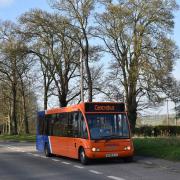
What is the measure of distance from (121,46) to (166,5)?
6.27 meters

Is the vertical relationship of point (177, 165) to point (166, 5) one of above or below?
below

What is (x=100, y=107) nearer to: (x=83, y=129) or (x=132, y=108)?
(x=83, y=129)

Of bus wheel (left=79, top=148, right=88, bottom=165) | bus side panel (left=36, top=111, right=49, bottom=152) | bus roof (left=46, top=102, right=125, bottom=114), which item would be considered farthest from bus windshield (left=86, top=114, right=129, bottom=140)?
bus side panel (left=36, top=111, right=49, bottom=152)

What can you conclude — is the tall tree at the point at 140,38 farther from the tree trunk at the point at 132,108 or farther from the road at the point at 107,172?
the road at the point at 107,172

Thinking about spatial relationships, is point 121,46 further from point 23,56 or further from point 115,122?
point 115,122

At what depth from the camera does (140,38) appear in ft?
160

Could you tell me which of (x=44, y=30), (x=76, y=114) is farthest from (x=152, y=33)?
→ (x=76, y=114)

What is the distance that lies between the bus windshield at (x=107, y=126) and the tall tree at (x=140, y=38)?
90.0 feet

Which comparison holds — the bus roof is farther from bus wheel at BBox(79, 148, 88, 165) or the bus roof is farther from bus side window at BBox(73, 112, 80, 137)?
bus wheel at BBox(79, 148, 88, 165)

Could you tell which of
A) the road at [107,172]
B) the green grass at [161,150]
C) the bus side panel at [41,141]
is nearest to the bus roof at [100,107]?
the road at [107,172]

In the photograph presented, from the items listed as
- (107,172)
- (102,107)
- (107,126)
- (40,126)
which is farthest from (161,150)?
(40,126)

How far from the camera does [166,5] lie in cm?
4978

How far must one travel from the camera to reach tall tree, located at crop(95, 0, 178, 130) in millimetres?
47594

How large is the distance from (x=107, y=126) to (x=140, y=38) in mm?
30480
